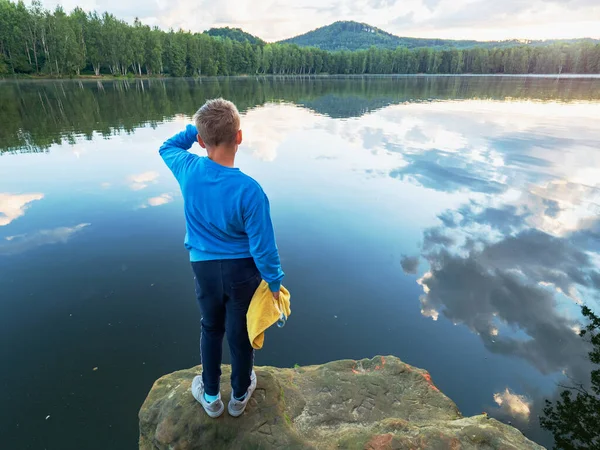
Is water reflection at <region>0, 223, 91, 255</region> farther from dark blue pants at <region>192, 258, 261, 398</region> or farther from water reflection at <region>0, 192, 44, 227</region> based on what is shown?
dark blue pants at <region>192, 258, 261, 398</region>

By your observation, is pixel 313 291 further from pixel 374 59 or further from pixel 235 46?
pixel 374 59

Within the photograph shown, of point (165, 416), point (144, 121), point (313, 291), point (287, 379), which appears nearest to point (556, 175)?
point (313, 291)

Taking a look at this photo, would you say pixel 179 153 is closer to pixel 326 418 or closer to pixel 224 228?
pixel 224 228

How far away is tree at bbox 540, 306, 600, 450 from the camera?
4.30 meters

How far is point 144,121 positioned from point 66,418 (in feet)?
84.9

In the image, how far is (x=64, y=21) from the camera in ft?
241

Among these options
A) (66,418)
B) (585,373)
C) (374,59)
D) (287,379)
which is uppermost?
(374,59)

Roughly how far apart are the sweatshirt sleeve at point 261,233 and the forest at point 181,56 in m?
85.4

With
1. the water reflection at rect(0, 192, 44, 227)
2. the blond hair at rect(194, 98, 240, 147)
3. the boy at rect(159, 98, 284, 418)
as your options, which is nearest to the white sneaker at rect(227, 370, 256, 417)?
the boy at rect(159, 98, 284, 418)

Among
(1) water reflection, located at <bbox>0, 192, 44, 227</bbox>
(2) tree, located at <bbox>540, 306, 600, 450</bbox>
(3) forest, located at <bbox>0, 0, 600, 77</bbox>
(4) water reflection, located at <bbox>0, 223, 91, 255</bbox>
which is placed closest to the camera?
(2) tree, located at <bbox>540, 306, 600, 450</bbox>

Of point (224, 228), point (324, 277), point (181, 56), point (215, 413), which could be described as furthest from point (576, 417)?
point (181, 56)

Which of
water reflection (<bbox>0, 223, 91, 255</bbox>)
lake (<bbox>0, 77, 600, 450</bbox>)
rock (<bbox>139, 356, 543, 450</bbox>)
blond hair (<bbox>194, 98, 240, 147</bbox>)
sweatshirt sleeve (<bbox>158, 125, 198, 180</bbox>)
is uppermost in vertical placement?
blond hair (<bbox>194, 98, 240, 147</bbox>)

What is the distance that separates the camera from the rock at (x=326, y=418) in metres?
2.93

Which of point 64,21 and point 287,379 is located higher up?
point 64,21
